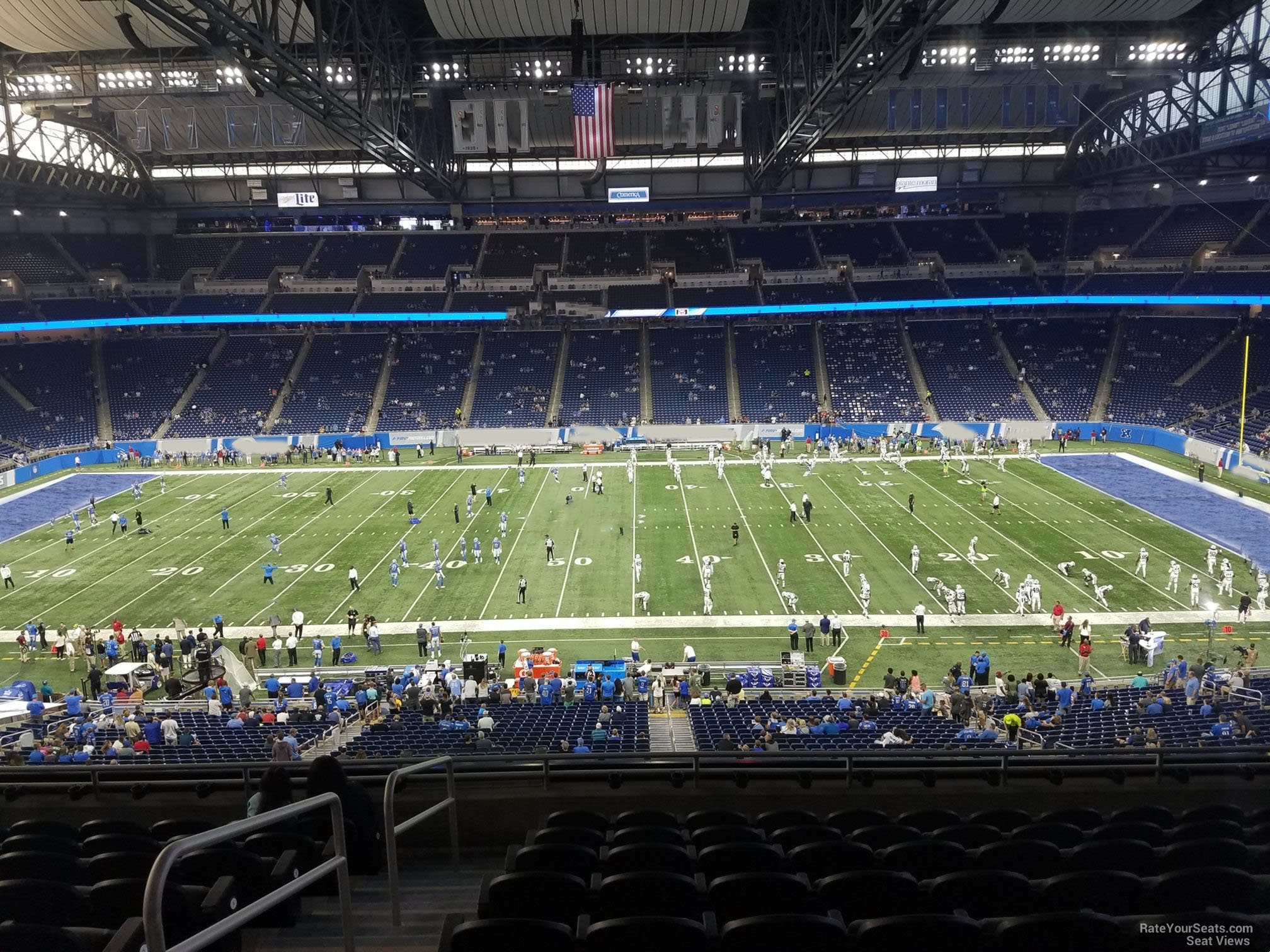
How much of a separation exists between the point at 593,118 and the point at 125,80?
2256 cm

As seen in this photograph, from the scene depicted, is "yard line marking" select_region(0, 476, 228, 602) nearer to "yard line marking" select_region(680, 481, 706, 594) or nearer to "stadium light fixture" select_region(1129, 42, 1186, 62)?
"yard line marking" select_region(680, 481, 706, 594)

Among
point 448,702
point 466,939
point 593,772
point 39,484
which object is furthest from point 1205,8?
point 39,484

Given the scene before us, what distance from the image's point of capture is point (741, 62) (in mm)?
41438

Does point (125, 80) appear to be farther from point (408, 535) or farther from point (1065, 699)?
point (1065, 699)

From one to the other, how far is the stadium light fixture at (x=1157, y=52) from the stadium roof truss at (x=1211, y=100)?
2.47 feet

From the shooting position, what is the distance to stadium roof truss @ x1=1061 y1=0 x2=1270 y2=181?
35.2 meters

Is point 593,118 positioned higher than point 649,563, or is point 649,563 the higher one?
point 593,118

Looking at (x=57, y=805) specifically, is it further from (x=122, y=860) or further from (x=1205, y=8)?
(x=1205, y=8)

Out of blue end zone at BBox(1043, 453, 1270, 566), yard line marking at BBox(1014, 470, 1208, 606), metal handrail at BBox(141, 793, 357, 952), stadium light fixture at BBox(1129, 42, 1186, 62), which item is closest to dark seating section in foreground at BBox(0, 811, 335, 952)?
metal handrail at BBox(141, 793, 357, 952)

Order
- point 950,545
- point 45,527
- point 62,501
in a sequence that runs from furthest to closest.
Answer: point 62,501 < point 45,527 < point 950,545

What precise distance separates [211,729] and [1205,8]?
1865 inches

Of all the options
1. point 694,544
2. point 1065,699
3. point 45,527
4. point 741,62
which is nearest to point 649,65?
point 741,62

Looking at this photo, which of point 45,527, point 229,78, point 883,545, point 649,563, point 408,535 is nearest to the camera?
point 649,563

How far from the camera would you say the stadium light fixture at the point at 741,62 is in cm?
4087
